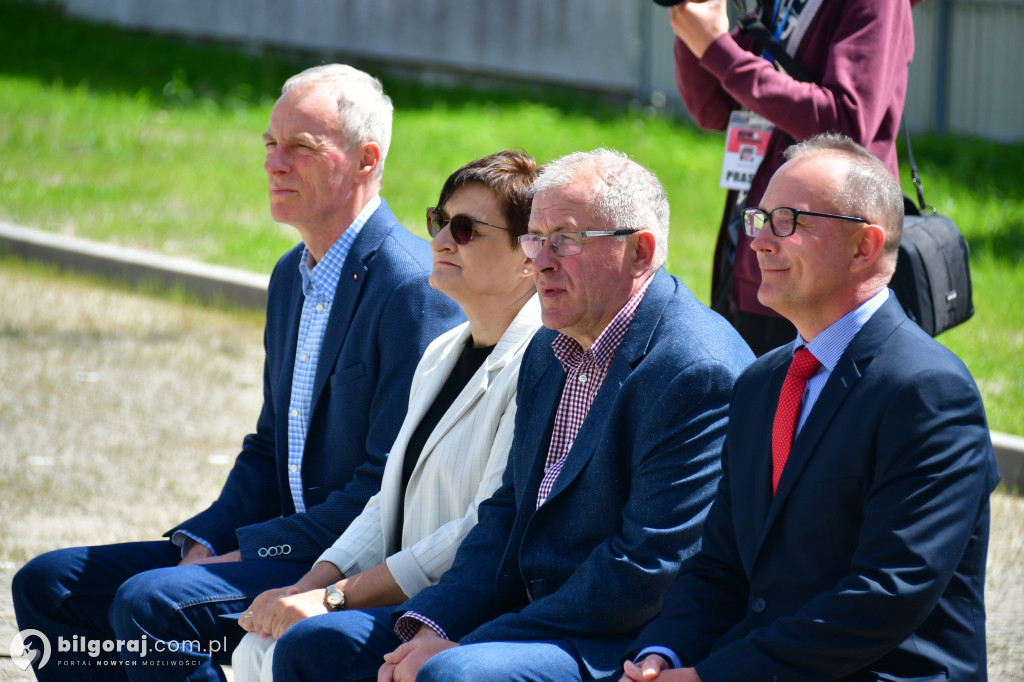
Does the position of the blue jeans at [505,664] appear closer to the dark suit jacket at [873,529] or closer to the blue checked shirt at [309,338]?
the dark suit jacket at [873,529]

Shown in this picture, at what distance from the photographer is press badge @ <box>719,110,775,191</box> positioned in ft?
13.6

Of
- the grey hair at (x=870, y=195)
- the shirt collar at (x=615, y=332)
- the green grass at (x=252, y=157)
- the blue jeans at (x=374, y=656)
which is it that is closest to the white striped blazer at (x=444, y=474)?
the blue jeans at (x=374, y=656)

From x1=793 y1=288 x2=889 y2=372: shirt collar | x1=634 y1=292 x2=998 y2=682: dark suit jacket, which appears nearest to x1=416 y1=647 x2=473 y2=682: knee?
x1=634 y1=292 x2=998 y2=682: dark suit jacket

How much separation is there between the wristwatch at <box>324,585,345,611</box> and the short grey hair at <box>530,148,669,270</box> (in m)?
1.13

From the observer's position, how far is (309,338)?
3.99 m

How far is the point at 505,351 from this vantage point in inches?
138

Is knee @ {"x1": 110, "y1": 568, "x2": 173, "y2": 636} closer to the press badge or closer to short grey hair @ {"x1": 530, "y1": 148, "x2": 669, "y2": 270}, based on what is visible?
short grey hair @ {"x1": 530, "y1": 148, "x2": 669, "y2": 270}

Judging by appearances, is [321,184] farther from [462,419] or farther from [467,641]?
[467,641]

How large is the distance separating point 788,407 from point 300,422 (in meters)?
1.72

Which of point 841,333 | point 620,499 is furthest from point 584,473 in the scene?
point 841,333

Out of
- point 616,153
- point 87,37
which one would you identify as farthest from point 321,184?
point 87,37

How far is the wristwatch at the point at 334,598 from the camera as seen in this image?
133 inches

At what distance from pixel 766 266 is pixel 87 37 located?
17115 millimetres

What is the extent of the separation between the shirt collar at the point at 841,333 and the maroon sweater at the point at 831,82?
1267mm
